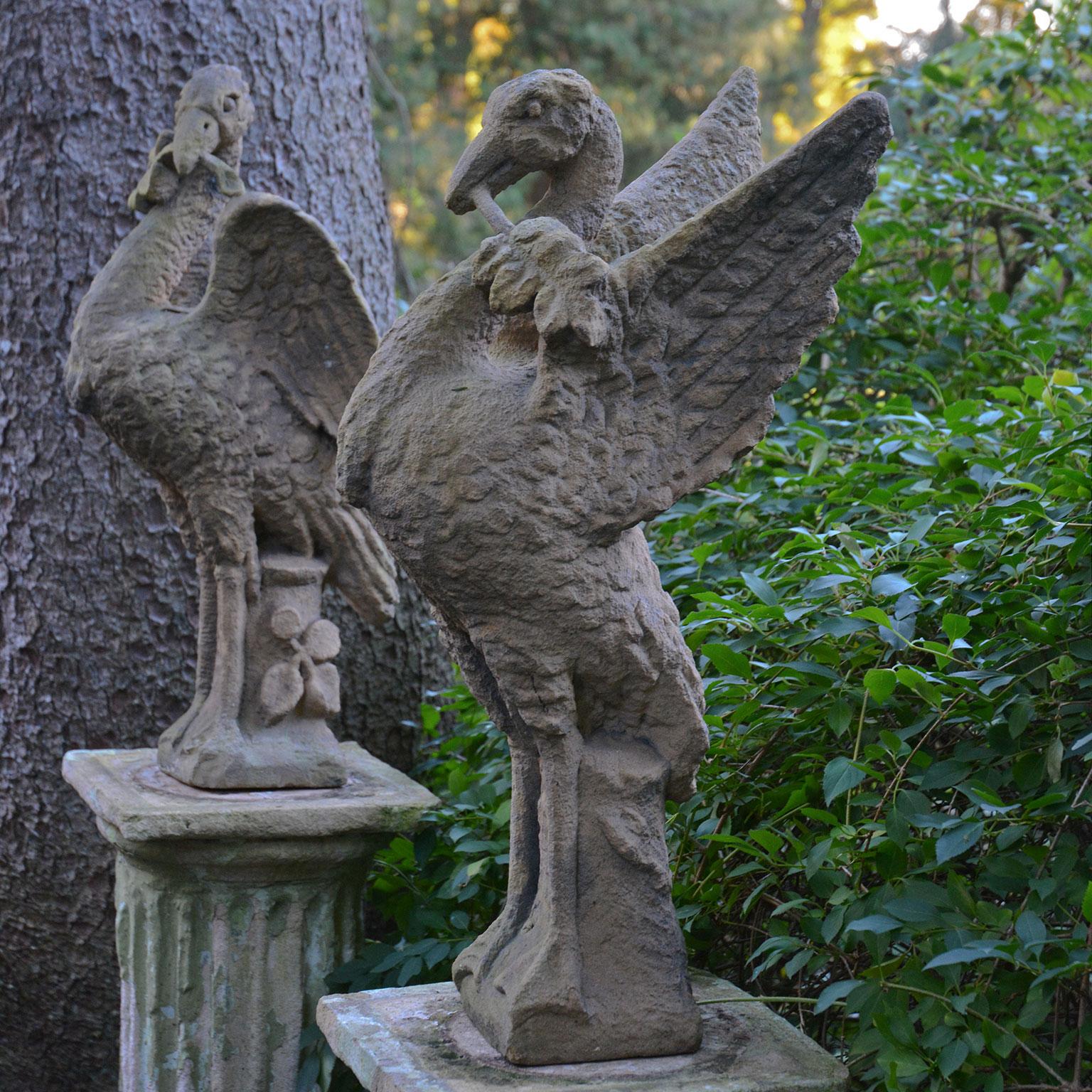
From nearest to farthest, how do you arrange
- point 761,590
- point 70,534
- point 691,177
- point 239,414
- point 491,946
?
point 491,946 < point 691,177 < point 761,590 < point 239,414 < point 70,534

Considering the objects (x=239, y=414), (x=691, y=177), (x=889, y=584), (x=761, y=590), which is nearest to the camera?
(x=691, y=177)

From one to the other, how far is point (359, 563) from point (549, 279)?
1.38 m

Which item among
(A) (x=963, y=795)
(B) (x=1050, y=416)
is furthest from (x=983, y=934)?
(B) (x=1050, y=416)

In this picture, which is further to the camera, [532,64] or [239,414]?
[532,64]

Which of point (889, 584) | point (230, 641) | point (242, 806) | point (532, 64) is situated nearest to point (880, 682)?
point (889, 584)

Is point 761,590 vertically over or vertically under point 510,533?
under

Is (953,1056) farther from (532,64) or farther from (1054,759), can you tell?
(532,64)

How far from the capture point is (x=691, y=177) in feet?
6.63

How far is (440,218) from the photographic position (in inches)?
506

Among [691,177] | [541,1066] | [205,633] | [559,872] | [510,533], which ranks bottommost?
[541,1066]

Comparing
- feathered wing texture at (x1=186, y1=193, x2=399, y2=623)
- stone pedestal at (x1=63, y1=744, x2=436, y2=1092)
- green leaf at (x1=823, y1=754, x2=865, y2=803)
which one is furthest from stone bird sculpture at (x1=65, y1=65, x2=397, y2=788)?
green leaf at (x1=823, y1=754, x2=865, y2=803)

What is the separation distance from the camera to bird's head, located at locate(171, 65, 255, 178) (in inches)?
113

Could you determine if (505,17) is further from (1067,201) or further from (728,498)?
(728,498)

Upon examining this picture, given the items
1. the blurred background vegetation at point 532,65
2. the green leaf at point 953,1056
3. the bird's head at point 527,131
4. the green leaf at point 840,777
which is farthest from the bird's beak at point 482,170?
the blurred background vegetation at point 532,65
